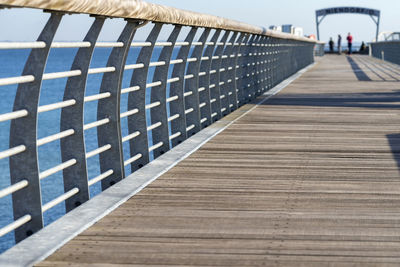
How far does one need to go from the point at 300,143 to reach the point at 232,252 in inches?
182

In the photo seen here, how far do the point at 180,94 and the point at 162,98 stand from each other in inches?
32.3

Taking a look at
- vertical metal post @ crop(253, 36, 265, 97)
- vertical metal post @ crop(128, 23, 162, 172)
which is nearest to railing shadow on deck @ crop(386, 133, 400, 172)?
vertical metal post @ crop(128, 23, 162, 172)

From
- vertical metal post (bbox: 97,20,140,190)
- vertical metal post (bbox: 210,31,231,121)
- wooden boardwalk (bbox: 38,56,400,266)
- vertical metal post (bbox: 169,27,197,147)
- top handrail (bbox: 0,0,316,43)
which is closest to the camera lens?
wooden boardwalk (bbox: 38,56,400,266)

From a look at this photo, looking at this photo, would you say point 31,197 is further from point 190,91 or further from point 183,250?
point 190,91

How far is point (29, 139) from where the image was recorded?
15.3 feet

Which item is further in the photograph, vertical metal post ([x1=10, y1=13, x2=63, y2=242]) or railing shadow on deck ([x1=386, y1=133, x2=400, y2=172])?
railing shadow on deck ([x1=386, y1=133, x2=400, y2=172])

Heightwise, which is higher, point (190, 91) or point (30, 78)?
point (30, 78)

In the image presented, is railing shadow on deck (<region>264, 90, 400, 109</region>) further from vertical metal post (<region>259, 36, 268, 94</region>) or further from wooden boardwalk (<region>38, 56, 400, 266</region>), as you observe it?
wooden boardwalk (<region>38, 56, 400, 266</region>)

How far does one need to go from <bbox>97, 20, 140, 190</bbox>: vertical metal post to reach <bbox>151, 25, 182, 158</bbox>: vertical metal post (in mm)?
1734

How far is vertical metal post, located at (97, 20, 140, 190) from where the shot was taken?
6.21 meters

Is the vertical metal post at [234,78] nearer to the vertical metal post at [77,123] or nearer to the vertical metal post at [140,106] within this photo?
the vertical metal post at [140,106]

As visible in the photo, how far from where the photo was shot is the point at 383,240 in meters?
4.43

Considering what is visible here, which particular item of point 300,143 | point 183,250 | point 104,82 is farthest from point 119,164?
point 300,143

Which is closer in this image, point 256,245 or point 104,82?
point 256,245
